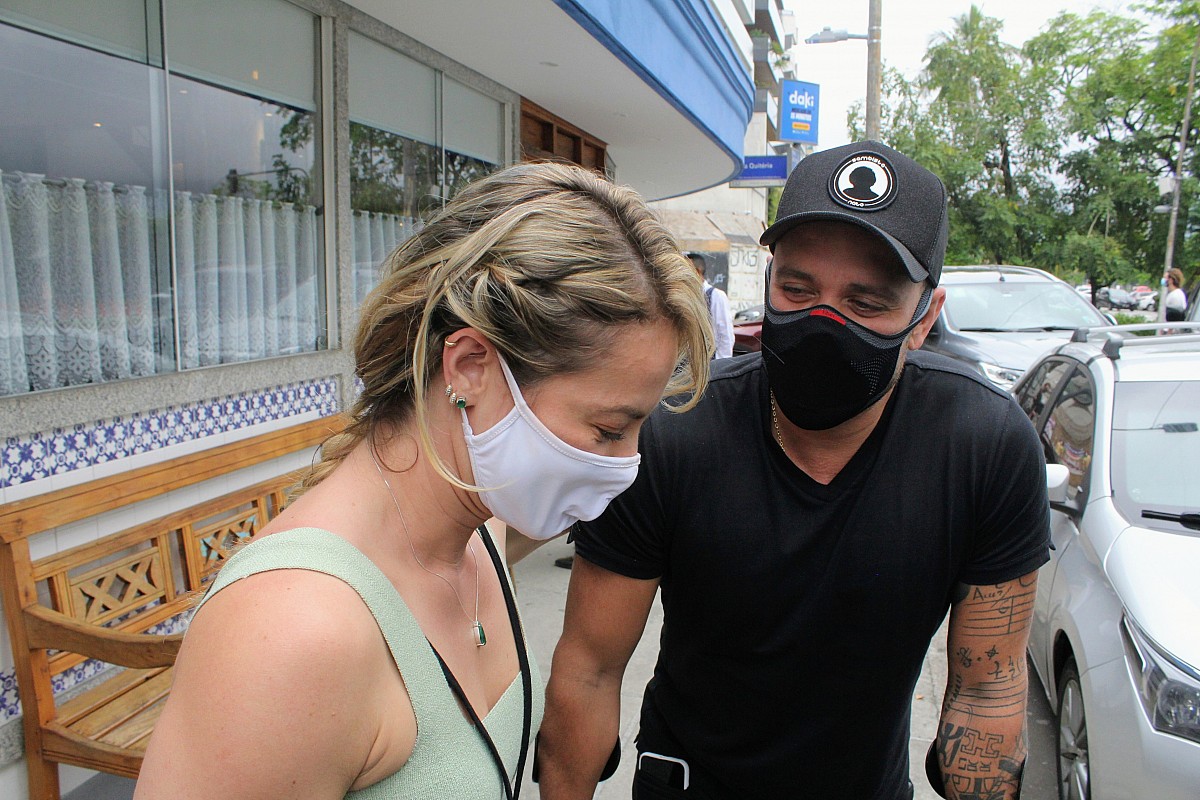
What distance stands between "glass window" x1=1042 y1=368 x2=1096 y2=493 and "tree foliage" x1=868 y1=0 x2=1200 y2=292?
25354mm

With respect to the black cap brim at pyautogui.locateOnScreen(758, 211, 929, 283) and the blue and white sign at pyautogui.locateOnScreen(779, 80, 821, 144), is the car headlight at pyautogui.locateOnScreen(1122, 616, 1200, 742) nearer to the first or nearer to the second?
the black cap brim at pyautogui.locateOnScreen(758, 211, 929, 283)

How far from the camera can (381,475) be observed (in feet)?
4.24

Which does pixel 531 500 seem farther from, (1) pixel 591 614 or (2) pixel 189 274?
(2) pixel 189 274

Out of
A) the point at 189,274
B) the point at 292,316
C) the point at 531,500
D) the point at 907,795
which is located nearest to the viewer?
the point at 531,500

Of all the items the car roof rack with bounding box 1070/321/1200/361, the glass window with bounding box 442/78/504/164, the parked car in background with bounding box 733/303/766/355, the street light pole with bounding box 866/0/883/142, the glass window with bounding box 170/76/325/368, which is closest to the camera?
the glass window with bounding box 170/76/325/368

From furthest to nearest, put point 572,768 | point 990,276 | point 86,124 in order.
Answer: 1. point 990,276
2. point 86,124
3. point 572,768

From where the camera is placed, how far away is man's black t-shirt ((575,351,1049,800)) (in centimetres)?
159

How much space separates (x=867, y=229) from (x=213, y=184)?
326 cm

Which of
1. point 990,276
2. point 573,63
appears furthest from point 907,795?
point 990,276

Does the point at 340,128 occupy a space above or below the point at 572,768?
above

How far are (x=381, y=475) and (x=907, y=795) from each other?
1376mm

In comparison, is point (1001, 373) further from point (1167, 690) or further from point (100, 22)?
point (100, 22)

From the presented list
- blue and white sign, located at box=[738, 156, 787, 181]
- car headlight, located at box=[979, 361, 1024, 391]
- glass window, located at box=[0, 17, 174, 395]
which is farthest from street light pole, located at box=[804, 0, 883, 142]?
glass window, located at box=[0, 17, 174, 395]

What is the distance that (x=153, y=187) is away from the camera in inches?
138
